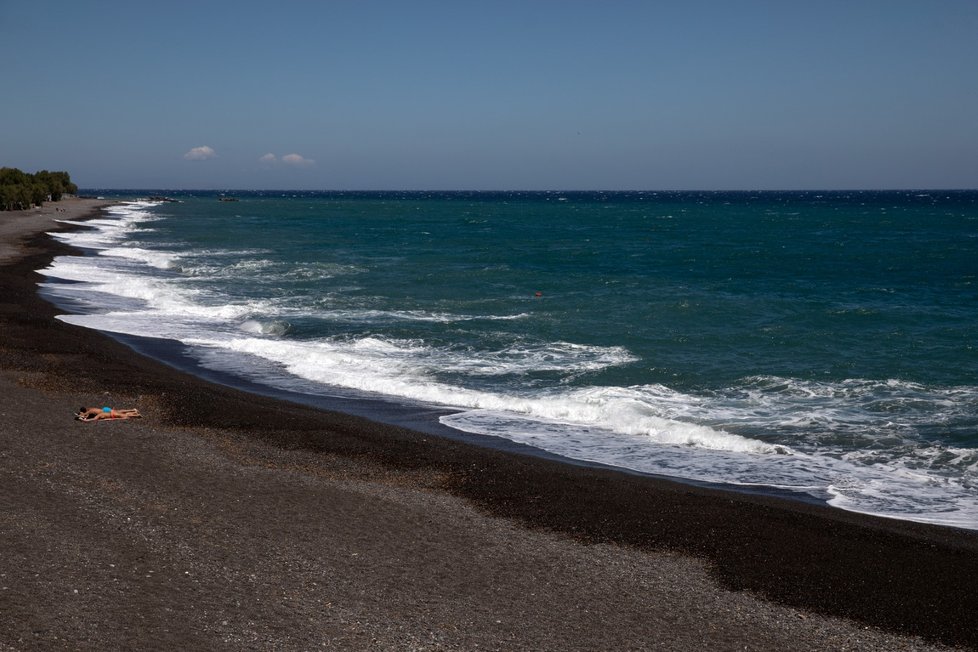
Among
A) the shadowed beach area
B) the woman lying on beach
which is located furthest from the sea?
the woman lying on beach

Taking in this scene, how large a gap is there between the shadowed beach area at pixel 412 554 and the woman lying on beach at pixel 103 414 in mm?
259

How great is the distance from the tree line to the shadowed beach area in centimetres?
8215

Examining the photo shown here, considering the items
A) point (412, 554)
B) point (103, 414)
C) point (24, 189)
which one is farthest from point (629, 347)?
point (24, 189)

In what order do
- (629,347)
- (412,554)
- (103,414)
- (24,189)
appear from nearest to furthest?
(412,554) < (103,414) < (629,347) < (24,189)

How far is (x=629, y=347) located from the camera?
27.7 metres

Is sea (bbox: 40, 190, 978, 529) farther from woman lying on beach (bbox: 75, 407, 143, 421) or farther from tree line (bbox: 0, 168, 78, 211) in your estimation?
tree line (bbox: 0, 168, 78, 211)

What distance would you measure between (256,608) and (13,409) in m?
10.3

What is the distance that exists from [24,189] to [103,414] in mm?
86208

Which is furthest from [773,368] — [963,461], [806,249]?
[806,249]

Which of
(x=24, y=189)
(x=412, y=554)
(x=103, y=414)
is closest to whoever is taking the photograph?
(x=412, y=554)

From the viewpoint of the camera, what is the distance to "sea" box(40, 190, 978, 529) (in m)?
17.1

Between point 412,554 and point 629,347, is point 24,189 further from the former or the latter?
point 412,554

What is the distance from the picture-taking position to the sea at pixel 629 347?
17125 millimetres

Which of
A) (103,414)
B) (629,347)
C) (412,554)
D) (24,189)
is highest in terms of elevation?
(24,189)
